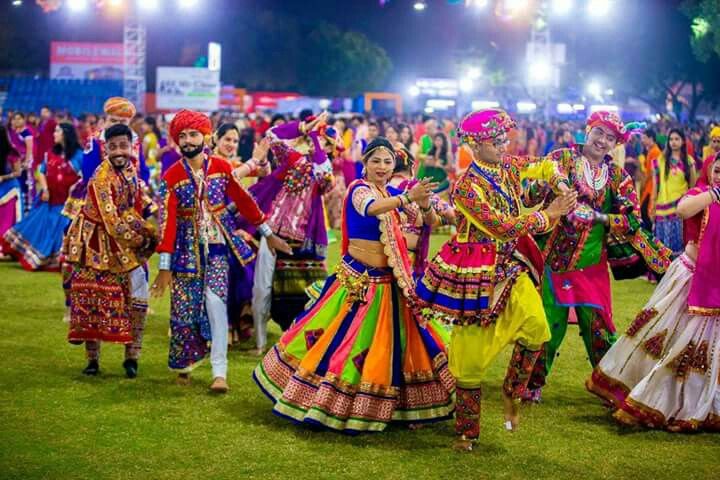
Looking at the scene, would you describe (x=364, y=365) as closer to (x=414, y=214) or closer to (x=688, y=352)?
(x=414, y=214)

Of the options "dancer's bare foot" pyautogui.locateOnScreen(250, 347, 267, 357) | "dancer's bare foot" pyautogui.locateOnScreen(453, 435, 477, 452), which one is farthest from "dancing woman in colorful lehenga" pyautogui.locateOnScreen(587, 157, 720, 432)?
"dancer's bare foot" pyautogui.locateOnScreen(250, 347, 267, 357)

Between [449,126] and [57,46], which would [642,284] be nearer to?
[449,126]

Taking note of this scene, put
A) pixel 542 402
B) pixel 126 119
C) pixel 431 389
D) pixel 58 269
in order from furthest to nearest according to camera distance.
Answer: pixel 58 269
pixel 126 119
pixel 542 402
pixel 431 389

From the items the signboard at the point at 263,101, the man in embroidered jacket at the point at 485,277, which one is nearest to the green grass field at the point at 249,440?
the man in embroidered jacket at the point at 485,277

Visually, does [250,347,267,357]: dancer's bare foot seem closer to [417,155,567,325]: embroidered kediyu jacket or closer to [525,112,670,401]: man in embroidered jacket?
[525,112,670,401]: man in embroidered jacket

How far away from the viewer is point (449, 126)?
25.2m

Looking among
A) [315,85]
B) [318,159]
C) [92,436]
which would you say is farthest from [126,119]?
[315,85]

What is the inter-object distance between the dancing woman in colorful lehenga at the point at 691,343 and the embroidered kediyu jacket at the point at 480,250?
131 centimetres

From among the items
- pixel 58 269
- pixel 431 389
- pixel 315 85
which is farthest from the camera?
pixel 315 85

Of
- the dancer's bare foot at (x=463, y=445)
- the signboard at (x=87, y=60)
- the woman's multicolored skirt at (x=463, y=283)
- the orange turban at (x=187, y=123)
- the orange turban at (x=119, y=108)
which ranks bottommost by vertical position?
the dancer's bare foot at (x=463, y=445)

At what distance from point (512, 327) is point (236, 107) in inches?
2103

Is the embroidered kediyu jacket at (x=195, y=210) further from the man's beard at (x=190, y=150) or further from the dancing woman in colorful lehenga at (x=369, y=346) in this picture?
the dancing woman in colorful lehenga at (x=369, y=346)

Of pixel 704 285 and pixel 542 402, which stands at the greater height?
pixel 704 285

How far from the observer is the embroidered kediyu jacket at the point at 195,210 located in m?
7.91
